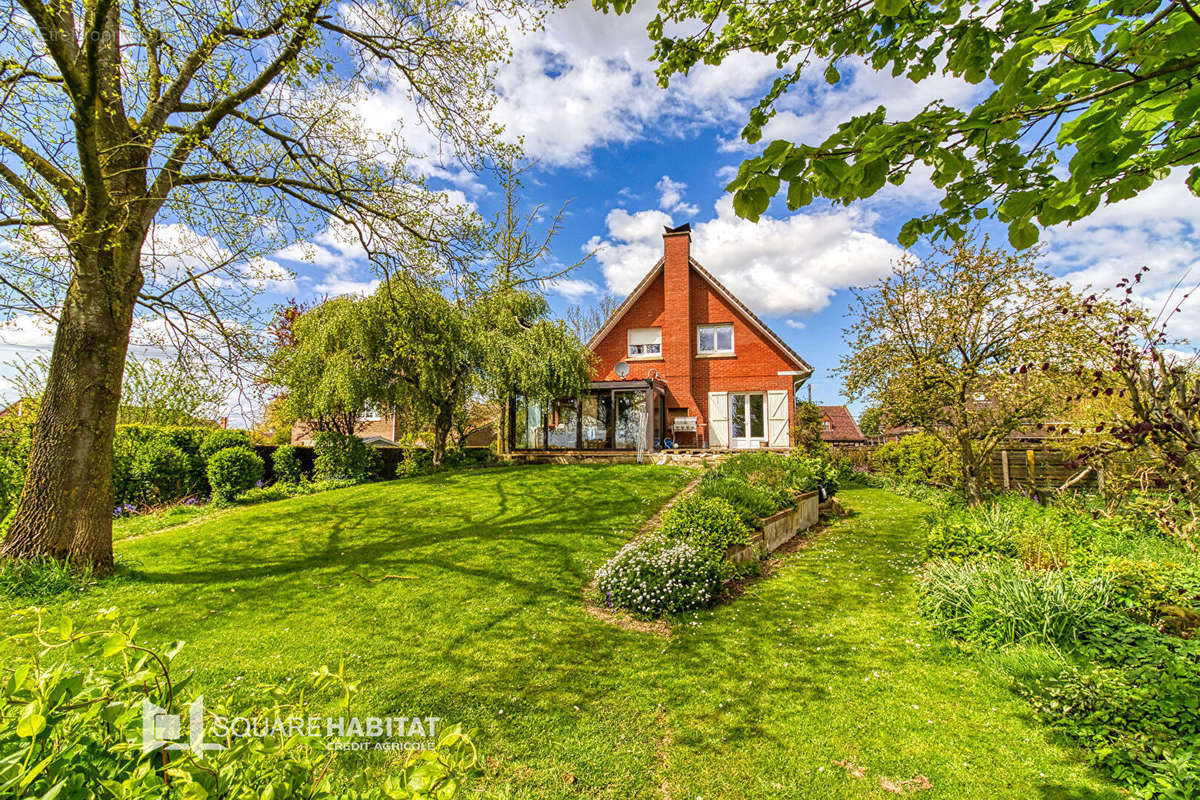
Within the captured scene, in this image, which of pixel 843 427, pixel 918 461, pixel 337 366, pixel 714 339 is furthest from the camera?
pixel 843 427

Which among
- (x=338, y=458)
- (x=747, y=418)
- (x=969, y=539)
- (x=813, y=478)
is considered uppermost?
(x=747, y=418)

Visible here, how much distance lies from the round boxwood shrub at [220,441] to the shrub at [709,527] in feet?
42.7

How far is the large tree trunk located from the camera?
6035mm

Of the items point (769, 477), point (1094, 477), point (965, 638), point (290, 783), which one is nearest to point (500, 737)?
point (290, 783)

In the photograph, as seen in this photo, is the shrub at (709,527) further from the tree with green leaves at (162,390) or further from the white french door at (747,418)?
the white french door at (747,418)

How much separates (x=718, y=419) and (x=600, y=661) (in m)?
16.7

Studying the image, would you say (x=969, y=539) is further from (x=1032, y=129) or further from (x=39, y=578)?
(x=39, y=578)

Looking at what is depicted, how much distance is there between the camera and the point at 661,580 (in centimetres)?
605

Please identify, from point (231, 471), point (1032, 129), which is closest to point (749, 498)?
point (1032, 129)

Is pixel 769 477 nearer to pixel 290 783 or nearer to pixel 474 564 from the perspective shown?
pixel 474 564

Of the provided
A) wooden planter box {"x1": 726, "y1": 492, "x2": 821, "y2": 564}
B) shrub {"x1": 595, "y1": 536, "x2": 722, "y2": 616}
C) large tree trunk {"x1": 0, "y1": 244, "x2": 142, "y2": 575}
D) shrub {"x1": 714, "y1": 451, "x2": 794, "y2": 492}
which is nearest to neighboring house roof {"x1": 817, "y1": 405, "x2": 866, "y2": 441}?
shrub {"x1": 714, "y1": 451, "x2": 794, "y2": 492}

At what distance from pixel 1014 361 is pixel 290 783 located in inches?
459

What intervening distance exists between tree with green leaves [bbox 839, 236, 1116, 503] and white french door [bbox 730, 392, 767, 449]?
943 cm

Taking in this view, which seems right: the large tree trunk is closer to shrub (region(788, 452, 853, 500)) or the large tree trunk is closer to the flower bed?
the flower bed
